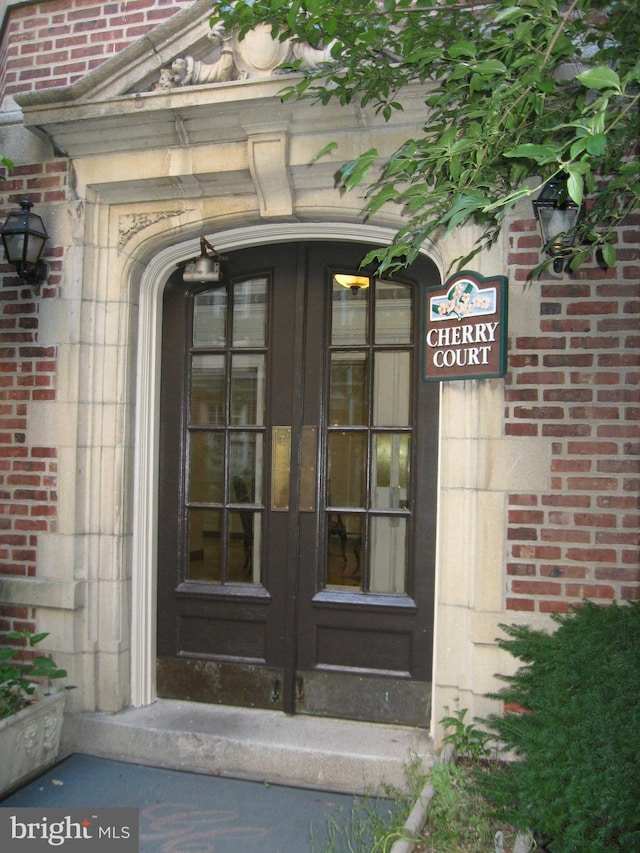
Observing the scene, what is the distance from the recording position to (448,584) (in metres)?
4.03

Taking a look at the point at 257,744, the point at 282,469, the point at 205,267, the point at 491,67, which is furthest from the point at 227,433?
the point at 491,67

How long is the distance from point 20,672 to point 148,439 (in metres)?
1.55

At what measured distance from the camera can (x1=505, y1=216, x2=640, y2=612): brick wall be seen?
12.3 ft

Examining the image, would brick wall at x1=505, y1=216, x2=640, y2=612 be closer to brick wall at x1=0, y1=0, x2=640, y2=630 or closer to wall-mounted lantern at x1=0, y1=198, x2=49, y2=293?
brick wall at x1=0, y1=0, x2=640, y2=630

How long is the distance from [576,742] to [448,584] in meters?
1.39

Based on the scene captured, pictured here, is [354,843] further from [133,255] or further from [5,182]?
[5,182]

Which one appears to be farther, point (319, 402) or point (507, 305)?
point (319, 402)

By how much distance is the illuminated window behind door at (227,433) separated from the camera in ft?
15.5

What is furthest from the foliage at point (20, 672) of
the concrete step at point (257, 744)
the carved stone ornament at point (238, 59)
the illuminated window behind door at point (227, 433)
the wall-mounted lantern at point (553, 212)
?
the wall-mounted lantern at point (553, 212)

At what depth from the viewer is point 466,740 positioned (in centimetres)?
367

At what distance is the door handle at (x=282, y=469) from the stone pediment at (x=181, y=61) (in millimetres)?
2038

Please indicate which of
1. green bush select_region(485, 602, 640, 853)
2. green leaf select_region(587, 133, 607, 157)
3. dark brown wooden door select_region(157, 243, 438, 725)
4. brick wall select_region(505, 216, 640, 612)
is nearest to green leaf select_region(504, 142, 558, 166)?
green leaf select_region(587, 133, 607, 157)

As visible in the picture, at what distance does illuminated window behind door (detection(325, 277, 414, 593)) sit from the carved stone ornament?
50.7 inches

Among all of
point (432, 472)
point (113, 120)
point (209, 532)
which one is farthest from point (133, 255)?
point (432, 472)
